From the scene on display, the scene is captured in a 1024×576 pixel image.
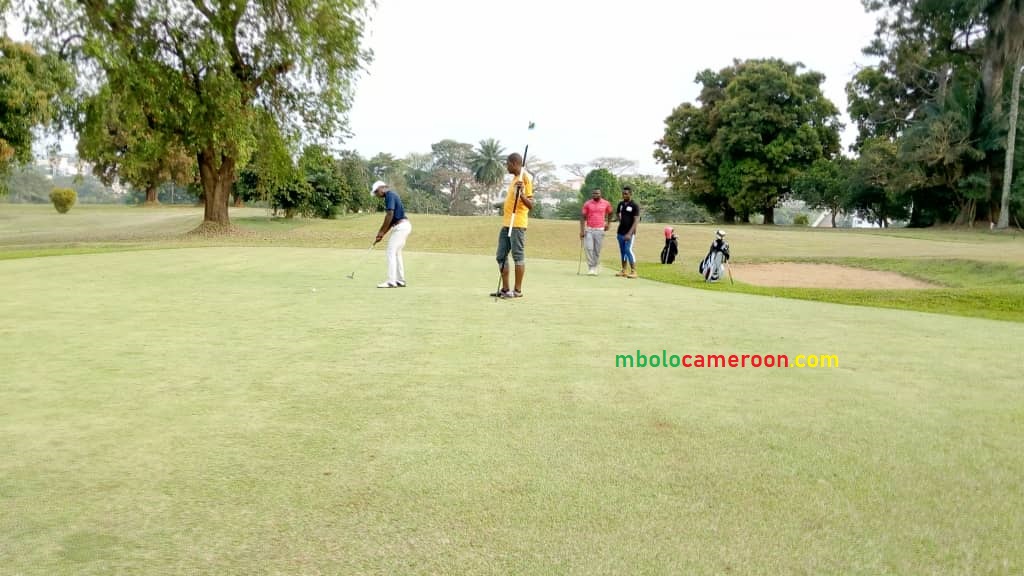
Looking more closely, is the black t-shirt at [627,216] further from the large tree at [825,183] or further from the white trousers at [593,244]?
the large tree at [825,183]

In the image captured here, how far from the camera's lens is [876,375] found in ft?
17.8

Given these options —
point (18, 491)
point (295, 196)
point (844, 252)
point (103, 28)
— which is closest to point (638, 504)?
point (18, 491)

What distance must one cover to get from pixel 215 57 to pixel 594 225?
59.7ft

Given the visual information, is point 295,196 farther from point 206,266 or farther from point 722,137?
point 722,137

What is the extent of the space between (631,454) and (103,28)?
28377 mm

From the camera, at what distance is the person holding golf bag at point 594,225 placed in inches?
607

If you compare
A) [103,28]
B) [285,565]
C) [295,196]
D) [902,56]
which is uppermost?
[902,56]

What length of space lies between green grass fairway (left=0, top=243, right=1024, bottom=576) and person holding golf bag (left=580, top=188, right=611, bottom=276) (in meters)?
8.08

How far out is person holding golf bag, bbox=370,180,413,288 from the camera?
1152cm

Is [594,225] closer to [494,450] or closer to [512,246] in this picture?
[512,246]

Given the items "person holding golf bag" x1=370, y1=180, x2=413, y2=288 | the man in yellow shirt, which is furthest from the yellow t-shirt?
"person holding golf bag" x1=370, y1=180, x2=413, y2=288

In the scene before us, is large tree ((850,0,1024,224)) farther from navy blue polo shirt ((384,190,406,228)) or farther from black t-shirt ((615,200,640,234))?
navy blue polo shirt ((384,190,406,228))

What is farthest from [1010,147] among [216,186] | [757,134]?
[216,186]

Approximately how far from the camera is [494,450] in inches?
140
